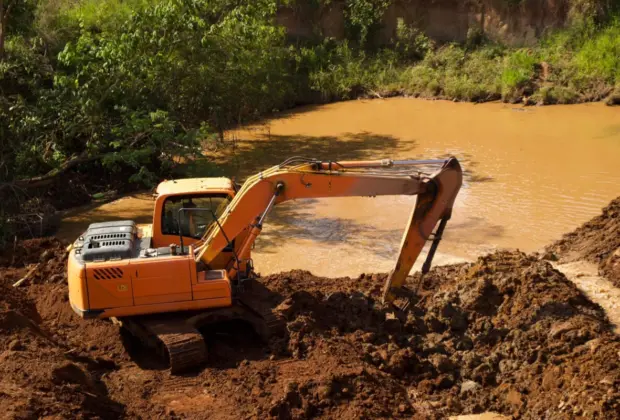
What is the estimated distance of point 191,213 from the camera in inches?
381

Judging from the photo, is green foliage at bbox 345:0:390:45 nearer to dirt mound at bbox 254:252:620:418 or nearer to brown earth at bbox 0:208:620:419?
brown earth at bbox 0:208:620:419

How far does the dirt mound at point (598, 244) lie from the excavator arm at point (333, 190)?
3.46m

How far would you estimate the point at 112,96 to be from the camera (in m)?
17.3

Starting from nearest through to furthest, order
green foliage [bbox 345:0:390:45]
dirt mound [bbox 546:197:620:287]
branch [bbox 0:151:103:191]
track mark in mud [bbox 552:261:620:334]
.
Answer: track mark in mud [bbox 552:261:620:334] < dirt mound [bbox 546:197:620:287] < branch [bbox 0:151:103:191] < green foliage [bbox 345:0:390:45]

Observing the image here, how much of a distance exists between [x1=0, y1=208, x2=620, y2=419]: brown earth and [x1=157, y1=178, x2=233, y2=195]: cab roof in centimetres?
150

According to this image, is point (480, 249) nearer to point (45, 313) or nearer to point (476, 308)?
point (476, 308)

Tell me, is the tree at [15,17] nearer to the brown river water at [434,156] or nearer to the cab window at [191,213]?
the brown river water at [434,156]

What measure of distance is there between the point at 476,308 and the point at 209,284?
3.41m

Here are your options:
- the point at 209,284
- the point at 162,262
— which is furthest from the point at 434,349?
the point at 162,262

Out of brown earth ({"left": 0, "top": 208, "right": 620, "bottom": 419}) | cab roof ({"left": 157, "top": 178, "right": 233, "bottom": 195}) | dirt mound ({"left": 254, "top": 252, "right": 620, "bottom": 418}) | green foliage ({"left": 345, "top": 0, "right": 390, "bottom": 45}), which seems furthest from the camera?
green foliage ({"left": 345, "top": 0, "right": 390, "bottom": 45})

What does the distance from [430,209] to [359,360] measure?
200 cm

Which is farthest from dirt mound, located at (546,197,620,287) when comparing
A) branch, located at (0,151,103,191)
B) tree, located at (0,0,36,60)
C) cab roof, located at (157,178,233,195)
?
tree, located at (0,0,36,60)

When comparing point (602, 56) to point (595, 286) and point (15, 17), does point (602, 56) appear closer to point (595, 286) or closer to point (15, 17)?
point (595, 286)

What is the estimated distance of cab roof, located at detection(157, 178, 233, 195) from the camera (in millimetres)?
9523
